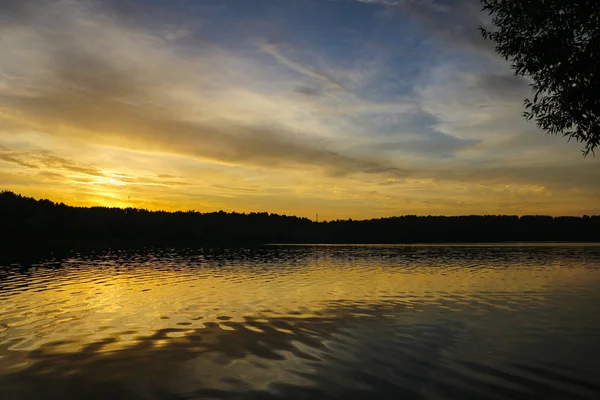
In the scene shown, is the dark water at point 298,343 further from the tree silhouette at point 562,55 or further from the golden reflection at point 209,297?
the tree silhouette at point 562,55

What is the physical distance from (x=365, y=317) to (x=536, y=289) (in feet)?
75.6

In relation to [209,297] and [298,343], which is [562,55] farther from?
[209,297]

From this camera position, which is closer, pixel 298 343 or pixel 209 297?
pixel 298 343

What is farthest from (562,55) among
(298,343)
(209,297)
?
(209,297)

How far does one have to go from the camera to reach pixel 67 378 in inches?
609

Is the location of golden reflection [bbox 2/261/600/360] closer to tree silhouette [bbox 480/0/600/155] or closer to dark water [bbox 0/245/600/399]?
dark water [bbox 0/245/600/399]

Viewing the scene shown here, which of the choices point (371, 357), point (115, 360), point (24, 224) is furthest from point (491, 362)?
point (24, 224)

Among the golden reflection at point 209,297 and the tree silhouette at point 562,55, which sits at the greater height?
the tree silhouette at point 562,55

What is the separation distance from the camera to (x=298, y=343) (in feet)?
67.5

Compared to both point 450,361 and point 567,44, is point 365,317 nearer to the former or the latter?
point 450,361

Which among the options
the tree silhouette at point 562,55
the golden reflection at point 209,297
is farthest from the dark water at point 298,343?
the tree silhouette at point 562,55

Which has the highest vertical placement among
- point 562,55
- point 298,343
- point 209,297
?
point 562,55

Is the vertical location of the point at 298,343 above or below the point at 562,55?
below

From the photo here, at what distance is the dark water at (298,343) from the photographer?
47.5ft
